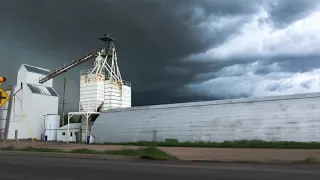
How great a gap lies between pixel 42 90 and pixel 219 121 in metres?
45.5

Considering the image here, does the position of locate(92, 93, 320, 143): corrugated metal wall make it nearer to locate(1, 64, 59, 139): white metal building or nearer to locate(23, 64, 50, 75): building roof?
locate(1, 64, 59, 139): white metal building

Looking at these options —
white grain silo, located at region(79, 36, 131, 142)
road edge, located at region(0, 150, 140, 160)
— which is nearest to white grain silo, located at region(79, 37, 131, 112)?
white grain silo, located at region(79, 36, 131, 142)

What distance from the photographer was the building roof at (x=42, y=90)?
222ft

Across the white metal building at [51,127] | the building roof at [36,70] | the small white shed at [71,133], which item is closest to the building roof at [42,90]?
the building roof at [36,70]

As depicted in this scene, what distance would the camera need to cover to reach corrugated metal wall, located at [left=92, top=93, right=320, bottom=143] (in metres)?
34.7

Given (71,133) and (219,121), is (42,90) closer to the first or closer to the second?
(71,133)

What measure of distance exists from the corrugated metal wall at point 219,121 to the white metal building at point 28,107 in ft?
69.5

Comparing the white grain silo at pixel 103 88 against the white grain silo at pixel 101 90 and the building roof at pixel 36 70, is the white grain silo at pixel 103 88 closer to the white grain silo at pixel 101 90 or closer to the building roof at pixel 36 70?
the white grain silo at pixel 101 90

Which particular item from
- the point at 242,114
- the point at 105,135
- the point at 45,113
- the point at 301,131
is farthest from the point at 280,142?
the point at 45,113

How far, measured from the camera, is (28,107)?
67.2 meters

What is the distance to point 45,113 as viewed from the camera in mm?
69250

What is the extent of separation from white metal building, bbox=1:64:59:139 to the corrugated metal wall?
69.5ft

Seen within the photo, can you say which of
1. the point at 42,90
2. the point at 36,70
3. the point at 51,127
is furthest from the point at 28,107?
the point at 36,70

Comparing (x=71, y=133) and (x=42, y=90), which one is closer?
(x=71, y=133)
